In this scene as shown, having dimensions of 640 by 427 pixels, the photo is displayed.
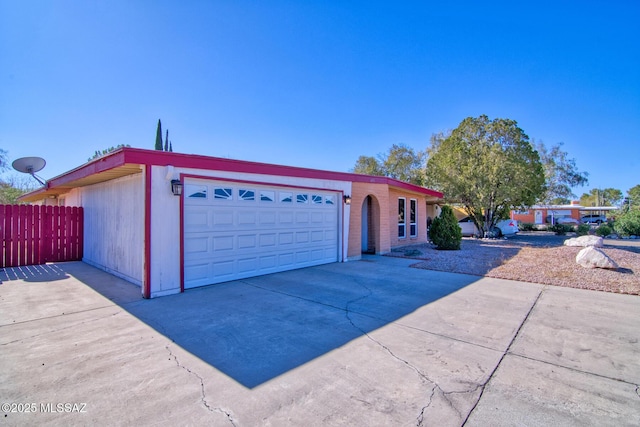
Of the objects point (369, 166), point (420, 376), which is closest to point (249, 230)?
point (420, 376)

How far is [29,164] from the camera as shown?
1082 cm

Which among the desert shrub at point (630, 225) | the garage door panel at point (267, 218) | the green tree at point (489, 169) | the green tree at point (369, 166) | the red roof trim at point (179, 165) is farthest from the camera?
the green tree at point (369, 166)

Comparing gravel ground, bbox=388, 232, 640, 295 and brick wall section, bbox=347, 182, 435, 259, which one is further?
brick wall section, bbox=347, 182, 435, 259

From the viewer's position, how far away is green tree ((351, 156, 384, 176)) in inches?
1312

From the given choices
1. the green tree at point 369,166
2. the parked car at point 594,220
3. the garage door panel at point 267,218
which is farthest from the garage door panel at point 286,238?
the parked car at point 594,220

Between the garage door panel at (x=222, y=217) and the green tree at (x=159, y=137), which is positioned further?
the green tree at (x=159, y=137)

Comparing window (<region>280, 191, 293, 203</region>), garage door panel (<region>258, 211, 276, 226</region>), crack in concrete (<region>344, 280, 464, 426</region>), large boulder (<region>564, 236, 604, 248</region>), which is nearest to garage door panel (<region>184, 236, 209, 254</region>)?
garage door panel (<region>258, 211, 276, 226</region>)

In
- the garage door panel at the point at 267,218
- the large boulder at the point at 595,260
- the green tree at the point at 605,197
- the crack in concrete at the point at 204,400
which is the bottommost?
the crack in concrete at the point at 204,400

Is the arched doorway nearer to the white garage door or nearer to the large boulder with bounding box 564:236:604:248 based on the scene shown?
the white garage door

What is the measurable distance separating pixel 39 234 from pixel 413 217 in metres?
15.3

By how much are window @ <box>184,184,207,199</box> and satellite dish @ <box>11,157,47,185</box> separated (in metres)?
8.45

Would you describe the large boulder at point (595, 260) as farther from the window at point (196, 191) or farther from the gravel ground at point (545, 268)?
the window at point (196, 191)

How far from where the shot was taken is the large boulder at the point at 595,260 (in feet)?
27.1

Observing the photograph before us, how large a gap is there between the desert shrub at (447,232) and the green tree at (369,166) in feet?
65.0
